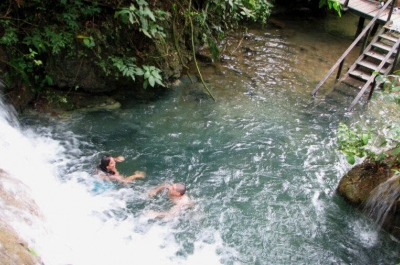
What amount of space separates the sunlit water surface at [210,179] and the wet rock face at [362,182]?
0.53 feet

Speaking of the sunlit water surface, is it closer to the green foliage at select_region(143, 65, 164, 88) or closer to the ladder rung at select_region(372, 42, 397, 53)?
the green foliage at select_region(143, 65, 164, 88)

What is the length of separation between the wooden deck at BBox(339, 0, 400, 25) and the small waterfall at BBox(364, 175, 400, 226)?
5.62m

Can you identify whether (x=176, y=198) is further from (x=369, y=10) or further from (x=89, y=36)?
(x=369, y=10)

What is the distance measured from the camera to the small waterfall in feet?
17.7

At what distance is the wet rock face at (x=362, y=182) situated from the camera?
19.1 feet

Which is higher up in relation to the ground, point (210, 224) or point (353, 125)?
point (353, 125)

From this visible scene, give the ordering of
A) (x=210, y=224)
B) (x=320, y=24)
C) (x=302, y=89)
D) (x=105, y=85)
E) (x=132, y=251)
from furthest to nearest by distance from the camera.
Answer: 1. (x=320, y=24)
2. (x=302, y=89)
3. (x=105, y=85)
4. (x=210, y=224)
5. (x=132, y=251)

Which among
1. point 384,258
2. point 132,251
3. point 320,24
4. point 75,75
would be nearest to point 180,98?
point 75,75

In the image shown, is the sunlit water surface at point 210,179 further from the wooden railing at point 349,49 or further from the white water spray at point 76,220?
the wooden railing at point 349,49

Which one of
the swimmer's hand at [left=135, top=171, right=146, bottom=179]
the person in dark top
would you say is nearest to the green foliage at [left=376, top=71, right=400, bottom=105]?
the swimmer's hand at [left=135, top=171, right=146, bottom=179]

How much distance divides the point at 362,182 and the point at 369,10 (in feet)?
19.4

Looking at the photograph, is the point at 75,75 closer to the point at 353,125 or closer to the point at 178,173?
the point at 178,173

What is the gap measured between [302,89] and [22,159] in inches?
237

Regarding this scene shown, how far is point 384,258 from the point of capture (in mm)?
5254
